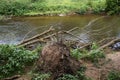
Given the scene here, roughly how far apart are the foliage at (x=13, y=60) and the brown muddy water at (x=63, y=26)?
693 centimetres

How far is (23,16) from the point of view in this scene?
30.1 metres

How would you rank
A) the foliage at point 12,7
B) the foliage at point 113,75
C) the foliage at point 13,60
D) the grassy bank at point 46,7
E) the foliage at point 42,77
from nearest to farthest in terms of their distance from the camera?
the foliage at point 42,77 < the foliage at point 113,75 < the foliage at point 13,60 < the foliage at point 12,7 < the grassy bank at point 46,7

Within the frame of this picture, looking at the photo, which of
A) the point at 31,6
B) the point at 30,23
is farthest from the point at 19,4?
the point at 30,23

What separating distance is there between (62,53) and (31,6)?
65.9ft

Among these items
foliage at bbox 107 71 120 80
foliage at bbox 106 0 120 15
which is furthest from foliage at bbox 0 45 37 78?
foliage at bbox 106 0 120 15

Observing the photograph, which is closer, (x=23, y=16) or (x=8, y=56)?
(x=8, y=56)

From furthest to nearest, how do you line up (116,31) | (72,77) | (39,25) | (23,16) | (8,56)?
(23,16) < (39,25) < (116,31) < (8,56) < (72,77)

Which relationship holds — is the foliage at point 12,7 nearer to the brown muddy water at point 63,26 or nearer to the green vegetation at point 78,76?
the brown muddy water at point 63,26

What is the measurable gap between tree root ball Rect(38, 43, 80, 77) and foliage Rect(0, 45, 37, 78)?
0.85m

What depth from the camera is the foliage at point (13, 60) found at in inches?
485

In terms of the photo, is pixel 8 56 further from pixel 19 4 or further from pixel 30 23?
pixel 19 4

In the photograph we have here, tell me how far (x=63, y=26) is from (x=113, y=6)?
7.15 meters

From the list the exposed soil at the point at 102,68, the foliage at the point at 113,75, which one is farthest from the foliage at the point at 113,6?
the foliage at the point at 113,75

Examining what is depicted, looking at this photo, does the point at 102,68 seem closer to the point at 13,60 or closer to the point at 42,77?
the point at 42,77
